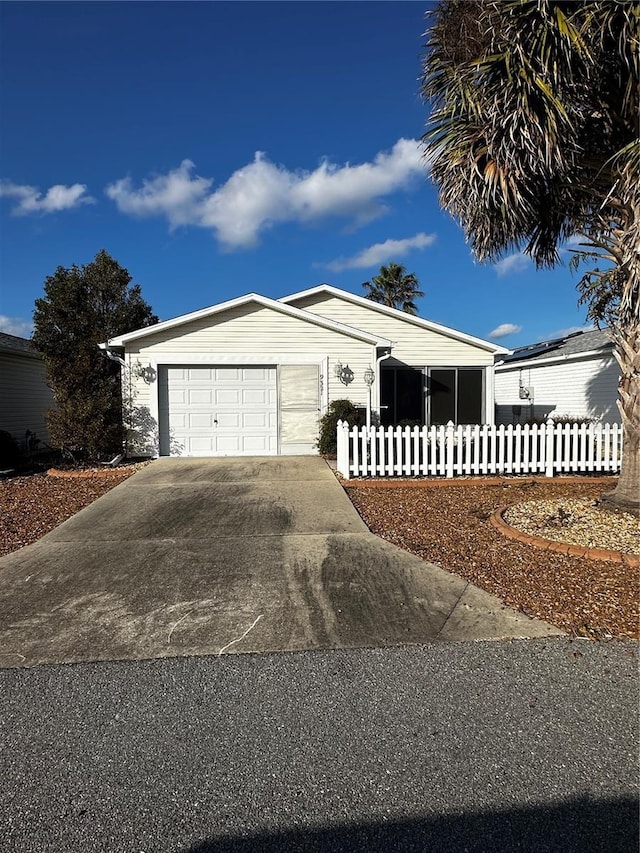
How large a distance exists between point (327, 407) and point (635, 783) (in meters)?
10.5

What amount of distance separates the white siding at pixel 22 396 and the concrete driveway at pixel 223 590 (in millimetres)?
8354

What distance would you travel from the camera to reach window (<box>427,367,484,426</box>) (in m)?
15.1

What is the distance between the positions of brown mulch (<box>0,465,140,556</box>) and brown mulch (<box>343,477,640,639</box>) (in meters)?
4.20

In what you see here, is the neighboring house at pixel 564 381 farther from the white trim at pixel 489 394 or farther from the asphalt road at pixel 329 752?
the asphalt road at pixel 329 752

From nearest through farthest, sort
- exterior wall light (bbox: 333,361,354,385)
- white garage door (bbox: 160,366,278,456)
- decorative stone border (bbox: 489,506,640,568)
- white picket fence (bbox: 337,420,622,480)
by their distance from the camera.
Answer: decorative stone border (bbox: 489,506,640,568), white picket fence (bbox: 337,420,622,480), white garage door (bbox: 160,366,278,456), exterior wall light (bbox: 333,361,354,385)

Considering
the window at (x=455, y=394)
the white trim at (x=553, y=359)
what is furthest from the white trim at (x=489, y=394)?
the white trim at (x=553, y=359)

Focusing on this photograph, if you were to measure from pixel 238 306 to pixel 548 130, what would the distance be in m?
8.18

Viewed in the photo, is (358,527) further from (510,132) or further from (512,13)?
(512,13)

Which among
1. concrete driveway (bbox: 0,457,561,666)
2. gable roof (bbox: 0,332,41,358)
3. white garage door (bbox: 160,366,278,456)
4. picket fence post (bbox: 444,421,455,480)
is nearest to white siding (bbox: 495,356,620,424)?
picket fence post (bbox: 444,421,455,480)

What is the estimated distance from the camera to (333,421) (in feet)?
39.6

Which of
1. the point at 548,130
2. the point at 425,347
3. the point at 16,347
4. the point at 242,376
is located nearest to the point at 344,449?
the point at 242,376

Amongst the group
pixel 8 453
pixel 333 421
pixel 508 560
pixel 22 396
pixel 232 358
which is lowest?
pixel 508 560

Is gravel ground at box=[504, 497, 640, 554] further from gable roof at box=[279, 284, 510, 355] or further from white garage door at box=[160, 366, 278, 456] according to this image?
gable roof at box=[279, 284, 510, 355]

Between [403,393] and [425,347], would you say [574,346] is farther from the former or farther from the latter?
[403,393]
